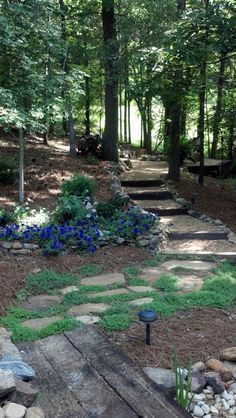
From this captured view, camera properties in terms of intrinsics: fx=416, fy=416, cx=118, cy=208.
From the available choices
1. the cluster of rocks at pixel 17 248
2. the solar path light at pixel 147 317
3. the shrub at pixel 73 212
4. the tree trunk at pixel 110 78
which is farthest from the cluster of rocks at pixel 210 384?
the tree trunk at pixel 110 78

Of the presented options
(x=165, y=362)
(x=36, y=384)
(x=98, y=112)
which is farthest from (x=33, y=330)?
(x=98, y=112)

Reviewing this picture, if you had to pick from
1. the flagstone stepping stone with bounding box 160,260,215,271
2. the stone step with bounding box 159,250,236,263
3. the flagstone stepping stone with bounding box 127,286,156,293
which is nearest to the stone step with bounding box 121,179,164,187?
the stone step with bounding box 159,250,236,263

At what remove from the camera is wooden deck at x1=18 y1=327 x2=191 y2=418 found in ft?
7.55

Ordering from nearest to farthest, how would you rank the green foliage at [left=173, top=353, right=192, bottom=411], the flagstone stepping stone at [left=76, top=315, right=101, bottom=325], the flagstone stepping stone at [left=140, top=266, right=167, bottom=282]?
1. the green foliage at [left=173, top=353, right=192, bottom=411]
2. the flagstone stepping stone at [left=76, top=315, right=101, bottom=325]
3. the flagstone stepping stone at [left=140, top=266, right=167, bottom=282]

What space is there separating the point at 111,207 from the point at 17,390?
14.3 feet

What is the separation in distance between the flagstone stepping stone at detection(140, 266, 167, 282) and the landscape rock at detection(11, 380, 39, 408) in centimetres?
233

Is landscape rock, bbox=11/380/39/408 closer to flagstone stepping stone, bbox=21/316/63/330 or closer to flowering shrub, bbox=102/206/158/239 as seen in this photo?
flagstone stepping stone, bbox=21/316/63/330

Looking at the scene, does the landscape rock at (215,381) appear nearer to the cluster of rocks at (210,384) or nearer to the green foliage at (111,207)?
the cluster of rocks at (210,384)

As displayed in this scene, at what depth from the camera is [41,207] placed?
6.66 meters

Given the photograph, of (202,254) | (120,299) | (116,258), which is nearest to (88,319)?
(120,299)

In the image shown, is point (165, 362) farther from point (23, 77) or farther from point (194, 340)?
point (23, 77)

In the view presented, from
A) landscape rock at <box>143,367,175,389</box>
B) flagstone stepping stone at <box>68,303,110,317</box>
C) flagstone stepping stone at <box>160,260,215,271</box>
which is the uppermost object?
flagstone stepping stone at <box>160,260,215,271</box>

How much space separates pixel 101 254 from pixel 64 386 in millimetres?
2836

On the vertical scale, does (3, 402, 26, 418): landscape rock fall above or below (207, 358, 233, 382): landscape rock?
above
